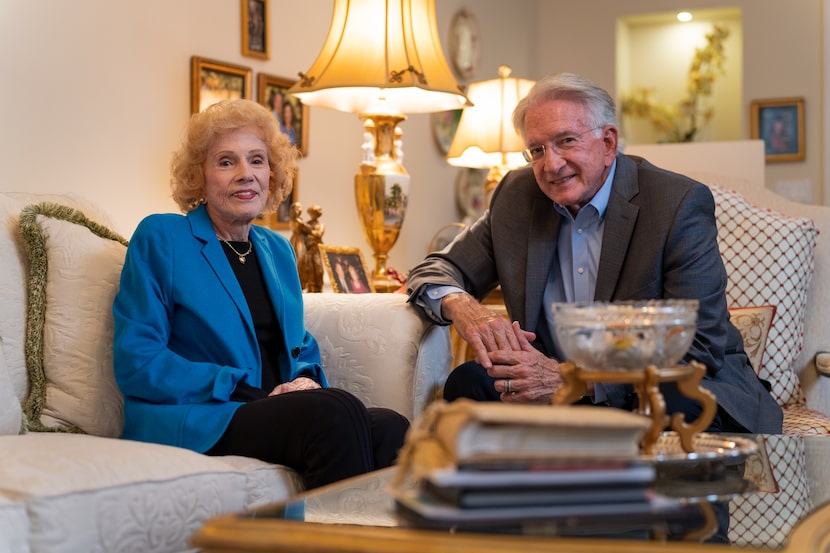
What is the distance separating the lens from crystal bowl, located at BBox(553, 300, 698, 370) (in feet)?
4.11

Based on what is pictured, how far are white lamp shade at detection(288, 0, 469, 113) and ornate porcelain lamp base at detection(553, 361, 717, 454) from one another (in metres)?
1.70

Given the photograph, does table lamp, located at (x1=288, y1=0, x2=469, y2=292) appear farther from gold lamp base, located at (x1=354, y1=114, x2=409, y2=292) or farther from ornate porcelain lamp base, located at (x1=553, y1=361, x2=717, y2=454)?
ornate porcelain lamp base, located at (x1=553, y1=361, x2=717, y2=454)

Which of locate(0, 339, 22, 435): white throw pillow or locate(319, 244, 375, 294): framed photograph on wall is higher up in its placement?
locate(319, 244, 375, 294): framed photograph on wall

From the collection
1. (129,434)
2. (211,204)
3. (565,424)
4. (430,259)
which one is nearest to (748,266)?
(430,259)

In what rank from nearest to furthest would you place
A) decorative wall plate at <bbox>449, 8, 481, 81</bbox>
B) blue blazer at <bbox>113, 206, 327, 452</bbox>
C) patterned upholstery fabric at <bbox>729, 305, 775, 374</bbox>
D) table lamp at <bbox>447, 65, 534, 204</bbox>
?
blue blazer at <bbox>113, 206, 327, 452</bbox> < patterned upholstery fabric at <bbox>729, 305, 775, 374</bbox> < table lamp at <bbox>447, 65, 534, 204</bbox> < decorative wall plate at <bbox>449, 8, 481, 81</bbox>

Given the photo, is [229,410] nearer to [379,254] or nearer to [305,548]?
[305,548]

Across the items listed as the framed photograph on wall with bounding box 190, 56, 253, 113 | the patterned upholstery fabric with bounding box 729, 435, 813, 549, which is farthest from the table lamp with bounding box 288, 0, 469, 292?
the patterned upholstery fabric with bounding box 729, 435, 813, 549

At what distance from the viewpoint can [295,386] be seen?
83.0 inches

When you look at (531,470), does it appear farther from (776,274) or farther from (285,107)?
(285,107)

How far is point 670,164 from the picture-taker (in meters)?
3.49

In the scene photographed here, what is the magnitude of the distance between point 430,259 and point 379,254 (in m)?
0.78

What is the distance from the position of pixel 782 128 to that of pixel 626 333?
206 inches

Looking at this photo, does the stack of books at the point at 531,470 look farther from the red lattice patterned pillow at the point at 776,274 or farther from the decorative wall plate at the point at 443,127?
the decorative wall plate at the point at 443,127

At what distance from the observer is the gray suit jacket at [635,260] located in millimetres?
2084
